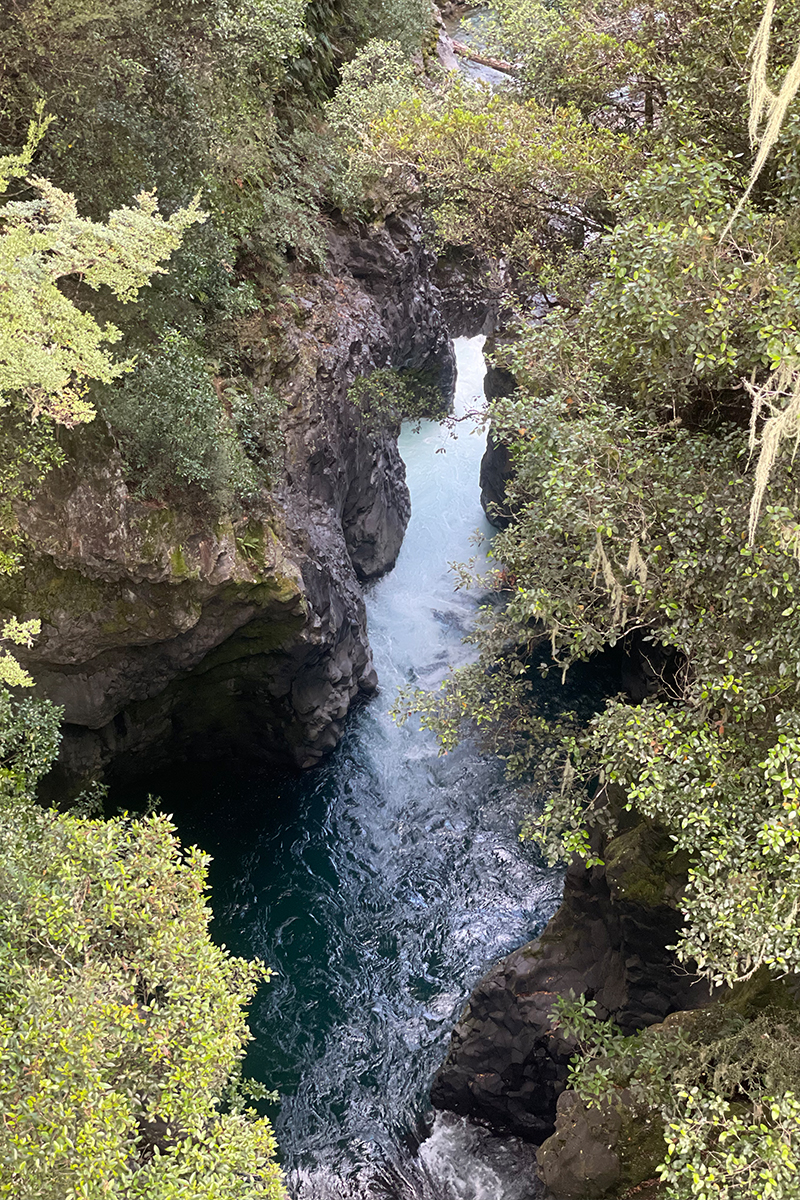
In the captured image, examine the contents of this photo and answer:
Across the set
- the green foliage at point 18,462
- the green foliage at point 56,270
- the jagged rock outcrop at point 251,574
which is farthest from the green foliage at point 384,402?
the green foliage at point 56,270

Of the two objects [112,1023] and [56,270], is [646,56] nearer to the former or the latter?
[56,270]

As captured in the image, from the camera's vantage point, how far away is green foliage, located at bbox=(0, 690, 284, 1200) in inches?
224

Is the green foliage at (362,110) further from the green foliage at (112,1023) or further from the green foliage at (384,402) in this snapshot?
the green foliage at (112,1023)

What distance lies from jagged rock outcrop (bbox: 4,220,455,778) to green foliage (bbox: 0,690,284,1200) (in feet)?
9.96

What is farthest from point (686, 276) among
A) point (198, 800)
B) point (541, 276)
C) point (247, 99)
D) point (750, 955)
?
point (198, 800)

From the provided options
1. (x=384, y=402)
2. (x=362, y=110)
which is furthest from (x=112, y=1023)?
(x=362, y=110)

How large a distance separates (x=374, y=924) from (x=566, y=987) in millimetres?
4570

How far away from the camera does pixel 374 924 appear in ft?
46.6

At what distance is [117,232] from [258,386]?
533 centimetres

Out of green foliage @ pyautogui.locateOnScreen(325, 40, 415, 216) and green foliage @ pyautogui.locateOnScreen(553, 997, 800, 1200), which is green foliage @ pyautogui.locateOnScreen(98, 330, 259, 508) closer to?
green foliage @ pyautogui.locateOnScreen(325, 40, 415, 216)

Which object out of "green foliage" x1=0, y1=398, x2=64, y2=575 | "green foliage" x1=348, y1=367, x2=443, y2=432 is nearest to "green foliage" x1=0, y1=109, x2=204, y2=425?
"green foliage" x1=0, y1=398, x2=64, y2=575

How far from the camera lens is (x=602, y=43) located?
1196 centimetres

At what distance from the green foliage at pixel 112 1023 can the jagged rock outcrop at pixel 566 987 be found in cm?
420

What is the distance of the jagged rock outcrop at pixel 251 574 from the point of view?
10391 millimetres
